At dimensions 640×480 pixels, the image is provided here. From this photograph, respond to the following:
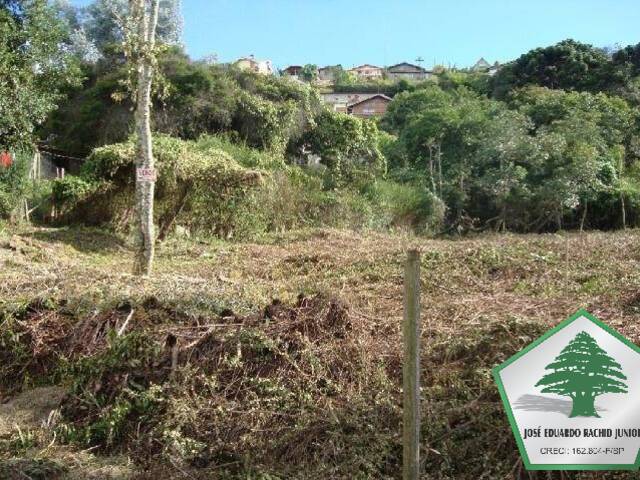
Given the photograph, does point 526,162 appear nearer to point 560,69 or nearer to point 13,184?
point 13,184

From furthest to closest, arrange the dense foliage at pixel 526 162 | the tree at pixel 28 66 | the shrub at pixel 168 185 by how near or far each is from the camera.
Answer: the dense foliage at pixel 526 162, the shrub at pixel 168 185, the tree at pixel 28 66

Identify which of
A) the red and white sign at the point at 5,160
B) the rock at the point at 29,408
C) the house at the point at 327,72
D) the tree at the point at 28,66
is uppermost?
the house at the point at 327,72

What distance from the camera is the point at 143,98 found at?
8016mm

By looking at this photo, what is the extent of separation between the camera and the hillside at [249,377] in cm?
342

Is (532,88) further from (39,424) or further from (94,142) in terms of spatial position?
(39,424)

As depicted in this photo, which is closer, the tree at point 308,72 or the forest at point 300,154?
the forest at point 300,154

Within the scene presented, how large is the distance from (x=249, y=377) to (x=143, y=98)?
16.4ft

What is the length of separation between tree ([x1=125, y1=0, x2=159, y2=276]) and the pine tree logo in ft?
22.0

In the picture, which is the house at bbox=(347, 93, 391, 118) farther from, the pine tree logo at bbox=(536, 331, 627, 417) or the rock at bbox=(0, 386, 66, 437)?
the pine tree logo at bbox=(536, 331, 627, 417)

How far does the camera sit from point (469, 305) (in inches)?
208

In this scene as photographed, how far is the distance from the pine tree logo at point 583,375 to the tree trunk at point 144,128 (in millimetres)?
6639

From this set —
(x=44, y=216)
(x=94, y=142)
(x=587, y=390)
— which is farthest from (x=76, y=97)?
(x=587, y=390)

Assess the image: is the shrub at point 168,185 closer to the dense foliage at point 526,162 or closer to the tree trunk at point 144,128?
the tree trunk at point 144,128

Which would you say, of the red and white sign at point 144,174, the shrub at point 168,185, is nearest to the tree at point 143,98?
the red and white sign at point 144,174
